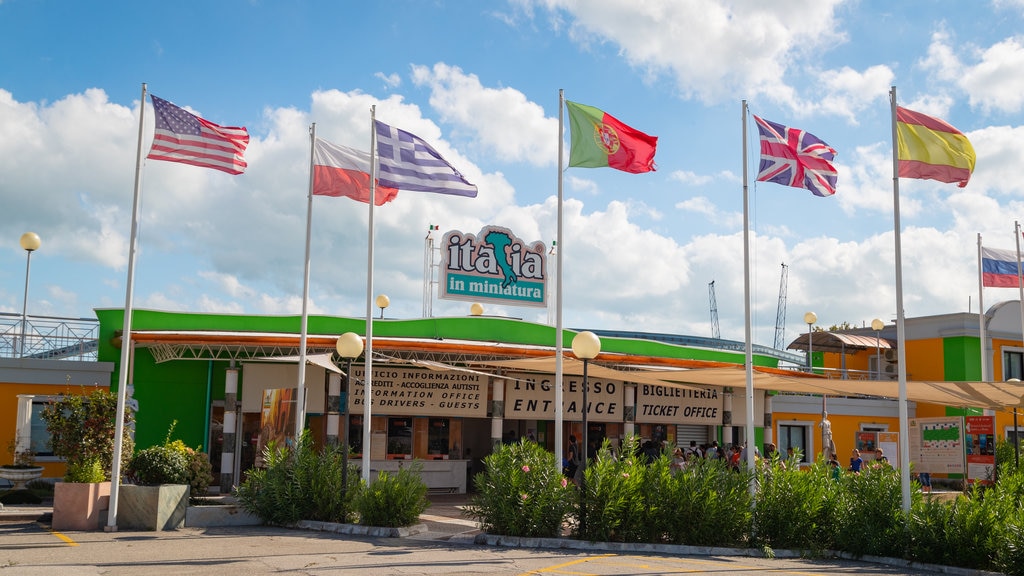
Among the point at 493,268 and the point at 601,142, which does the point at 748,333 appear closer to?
the point at 601,142

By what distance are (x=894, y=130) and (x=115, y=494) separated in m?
13.6

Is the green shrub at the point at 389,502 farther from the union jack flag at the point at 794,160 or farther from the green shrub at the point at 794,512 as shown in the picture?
the union jack flag at the point at 794,160

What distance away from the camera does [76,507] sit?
47.7ft

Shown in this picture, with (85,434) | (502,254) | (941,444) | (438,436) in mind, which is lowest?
(438,436)

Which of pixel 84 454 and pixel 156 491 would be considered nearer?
pixel 156 491

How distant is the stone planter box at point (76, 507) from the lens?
47.6ft

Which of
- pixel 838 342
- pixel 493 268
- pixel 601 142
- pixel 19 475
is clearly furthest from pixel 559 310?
pixel 838 342

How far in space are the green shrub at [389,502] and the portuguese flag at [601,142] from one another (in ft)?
19.8

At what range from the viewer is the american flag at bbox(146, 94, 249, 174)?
48.4 ft

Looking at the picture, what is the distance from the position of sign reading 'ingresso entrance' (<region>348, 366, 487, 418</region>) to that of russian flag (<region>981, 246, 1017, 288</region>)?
14603 millimetres

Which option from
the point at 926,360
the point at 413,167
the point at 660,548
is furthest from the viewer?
the point at 926,360

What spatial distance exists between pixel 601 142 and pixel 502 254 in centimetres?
973

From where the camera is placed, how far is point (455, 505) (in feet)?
69.7

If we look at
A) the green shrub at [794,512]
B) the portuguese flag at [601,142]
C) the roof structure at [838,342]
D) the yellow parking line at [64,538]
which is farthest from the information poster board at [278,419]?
the roof structure at [838,342]
